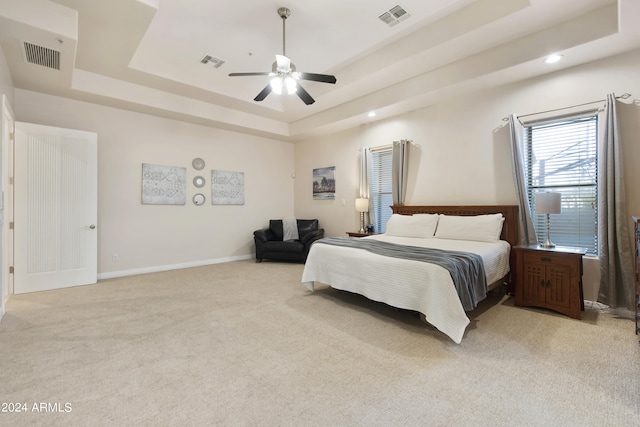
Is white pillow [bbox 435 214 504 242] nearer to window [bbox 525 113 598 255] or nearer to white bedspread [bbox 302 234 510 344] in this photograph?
white bedspread [bbox 302 234 510 344]

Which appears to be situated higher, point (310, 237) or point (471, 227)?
point (471, 227)

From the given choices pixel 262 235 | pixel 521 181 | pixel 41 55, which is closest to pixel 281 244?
pixel 262 235

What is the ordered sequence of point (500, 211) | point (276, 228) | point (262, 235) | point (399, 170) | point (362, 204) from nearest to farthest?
point (500, 211) < point (399, 170) < point (362, 204) < point (262, 235) < point (276, 228)

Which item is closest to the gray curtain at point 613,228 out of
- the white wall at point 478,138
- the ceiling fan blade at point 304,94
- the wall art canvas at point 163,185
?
the white wall at point 478,138

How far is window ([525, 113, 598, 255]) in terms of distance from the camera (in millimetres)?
3456

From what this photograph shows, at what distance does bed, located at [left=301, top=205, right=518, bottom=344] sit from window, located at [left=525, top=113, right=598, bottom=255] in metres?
0.47

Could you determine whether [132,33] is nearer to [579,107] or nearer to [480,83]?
[480,83]

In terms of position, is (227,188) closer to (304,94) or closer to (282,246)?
(282,246)

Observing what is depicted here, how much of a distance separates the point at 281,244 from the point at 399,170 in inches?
108

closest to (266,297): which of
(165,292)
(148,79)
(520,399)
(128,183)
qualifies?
(165,292)

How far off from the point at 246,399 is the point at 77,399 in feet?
3.41

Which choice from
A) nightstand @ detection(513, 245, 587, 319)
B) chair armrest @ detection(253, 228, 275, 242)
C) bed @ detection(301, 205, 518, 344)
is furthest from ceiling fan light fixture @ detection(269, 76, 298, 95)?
chair armrest @ detection(253, 228, 275, 242)

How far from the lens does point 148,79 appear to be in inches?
176

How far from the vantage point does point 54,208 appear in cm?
419
